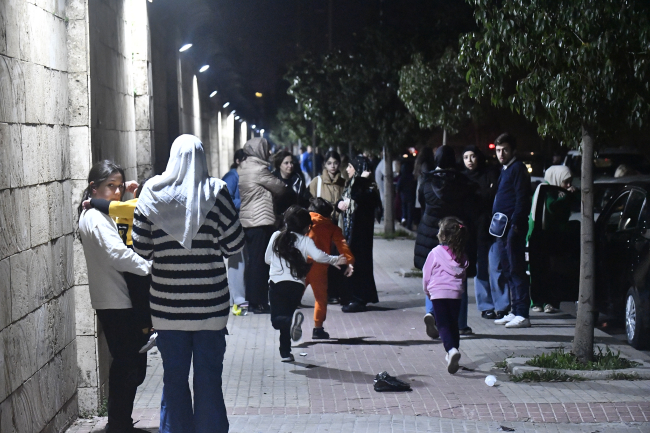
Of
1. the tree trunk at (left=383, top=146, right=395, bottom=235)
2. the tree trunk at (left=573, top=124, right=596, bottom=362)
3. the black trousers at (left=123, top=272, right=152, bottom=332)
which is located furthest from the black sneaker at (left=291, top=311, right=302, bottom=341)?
the tree trunk at (left=383, top=146, right=395, bottom=235)

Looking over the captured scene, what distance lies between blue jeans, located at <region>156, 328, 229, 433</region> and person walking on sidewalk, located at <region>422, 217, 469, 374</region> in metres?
2.90

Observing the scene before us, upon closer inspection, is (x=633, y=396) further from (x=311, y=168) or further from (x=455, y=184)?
(x=311, y=168)

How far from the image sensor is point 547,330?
361 inches

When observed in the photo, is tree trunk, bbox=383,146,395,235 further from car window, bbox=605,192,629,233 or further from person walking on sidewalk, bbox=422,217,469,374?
person walking on sidewalk, bbox=422,217,469,374

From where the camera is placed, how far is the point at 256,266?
10.2 meters

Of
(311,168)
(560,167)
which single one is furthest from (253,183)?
(311,168)

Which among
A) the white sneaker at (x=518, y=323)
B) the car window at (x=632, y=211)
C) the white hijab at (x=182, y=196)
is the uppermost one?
the white hijab at (x=182, y=196)

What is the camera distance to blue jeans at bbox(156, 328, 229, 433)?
191 inches

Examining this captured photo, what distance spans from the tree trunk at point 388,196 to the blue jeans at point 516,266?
1076 centimetres

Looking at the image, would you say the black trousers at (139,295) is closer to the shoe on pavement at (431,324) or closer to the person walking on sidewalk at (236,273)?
the shoe on pavement at (431,324)

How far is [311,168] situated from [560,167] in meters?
21.9

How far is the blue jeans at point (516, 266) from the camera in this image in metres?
9.14

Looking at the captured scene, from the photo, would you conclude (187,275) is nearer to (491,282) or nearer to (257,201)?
(257,201)

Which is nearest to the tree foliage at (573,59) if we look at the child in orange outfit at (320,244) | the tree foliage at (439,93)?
the child in orange outfit at (320,244)
